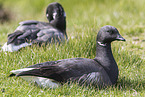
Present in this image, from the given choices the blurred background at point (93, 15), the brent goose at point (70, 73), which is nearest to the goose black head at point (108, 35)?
the brent goose at point (70, 73)

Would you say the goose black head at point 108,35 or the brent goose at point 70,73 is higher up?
the goose black head at point 108,35

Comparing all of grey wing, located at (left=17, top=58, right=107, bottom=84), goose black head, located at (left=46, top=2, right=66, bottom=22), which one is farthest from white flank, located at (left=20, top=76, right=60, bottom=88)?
goose black head, located at (left=46, top=2, right=66, bottom=22)

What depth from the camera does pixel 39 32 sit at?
7.12 metres

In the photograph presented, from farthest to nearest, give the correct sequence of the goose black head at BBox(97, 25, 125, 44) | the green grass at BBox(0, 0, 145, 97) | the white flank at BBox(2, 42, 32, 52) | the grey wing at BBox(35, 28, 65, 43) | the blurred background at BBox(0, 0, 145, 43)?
the blurred background at BBox(0, 0, 145, 43), the grey wing at BBox(35, 28, 65, 43), the white flank at BBox(2, 42, 32, 52), the goose black head at BBox(97, 25, 125, 44), the green grass at BBox(0, 0, 145, 97)

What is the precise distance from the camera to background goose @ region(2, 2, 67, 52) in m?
6.72

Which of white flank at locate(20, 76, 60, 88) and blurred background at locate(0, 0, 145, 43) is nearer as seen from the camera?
white flank at locate(20, 76, 60, 88)

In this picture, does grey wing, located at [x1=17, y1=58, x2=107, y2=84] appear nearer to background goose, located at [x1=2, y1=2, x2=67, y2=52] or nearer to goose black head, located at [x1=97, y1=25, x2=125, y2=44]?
goose black head, located at [x1=97, y1=25, x2=125, y2=44]

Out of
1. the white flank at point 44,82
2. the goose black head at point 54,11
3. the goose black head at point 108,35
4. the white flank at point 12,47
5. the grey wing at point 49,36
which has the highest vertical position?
the goose black head at point 54,11

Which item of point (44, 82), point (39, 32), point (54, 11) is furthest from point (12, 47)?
point (44, 82)

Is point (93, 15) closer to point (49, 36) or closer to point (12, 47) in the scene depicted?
point (49, 36)

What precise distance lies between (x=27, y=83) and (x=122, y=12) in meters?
7.37

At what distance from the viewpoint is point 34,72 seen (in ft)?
15.1

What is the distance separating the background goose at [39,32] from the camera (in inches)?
265

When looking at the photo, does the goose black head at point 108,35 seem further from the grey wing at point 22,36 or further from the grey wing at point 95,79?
the grey wing at point 22,36
